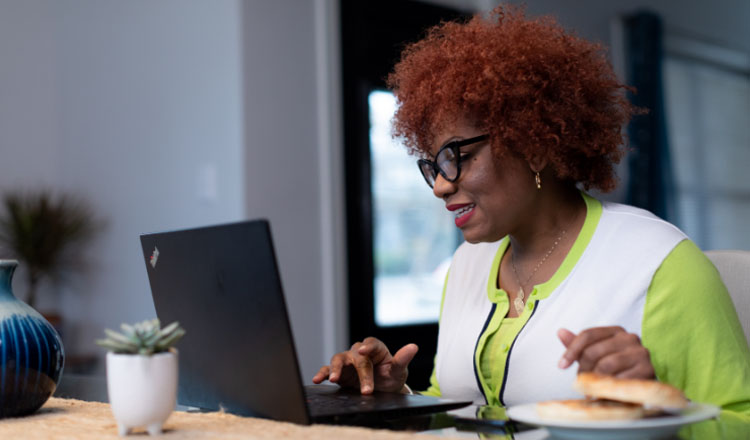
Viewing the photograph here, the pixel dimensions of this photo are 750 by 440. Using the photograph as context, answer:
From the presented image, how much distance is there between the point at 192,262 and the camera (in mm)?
1009

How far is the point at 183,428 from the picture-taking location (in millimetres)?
936

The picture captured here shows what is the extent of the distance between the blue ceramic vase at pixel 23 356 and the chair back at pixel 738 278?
1.10 meters

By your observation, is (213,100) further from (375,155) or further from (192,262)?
(192,262)

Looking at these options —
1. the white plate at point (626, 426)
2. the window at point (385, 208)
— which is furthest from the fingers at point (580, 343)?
the window at point (385, 208)

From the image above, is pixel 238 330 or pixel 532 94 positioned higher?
pixel 532 94

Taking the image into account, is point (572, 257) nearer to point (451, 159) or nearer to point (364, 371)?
point (451, 159)

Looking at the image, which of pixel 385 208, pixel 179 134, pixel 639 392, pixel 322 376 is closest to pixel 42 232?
pixel 179 134

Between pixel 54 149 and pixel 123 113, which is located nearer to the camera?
pixel 123 113

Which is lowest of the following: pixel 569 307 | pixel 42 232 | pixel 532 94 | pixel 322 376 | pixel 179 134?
pixel 322 376

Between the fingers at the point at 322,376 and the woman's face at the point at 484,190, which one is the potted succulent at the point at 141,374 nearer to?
the fingers at the point at 322,376

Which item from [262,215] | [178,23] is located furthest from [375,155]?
[178,23]

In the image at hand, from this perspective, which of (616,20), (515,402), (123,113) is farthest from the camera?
(616,20)

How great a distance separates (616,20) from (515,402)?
141 inches

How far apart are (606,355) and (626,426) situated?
0.16m
